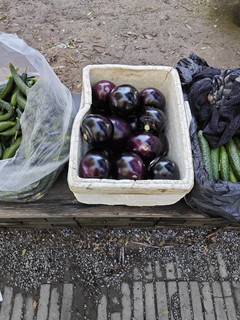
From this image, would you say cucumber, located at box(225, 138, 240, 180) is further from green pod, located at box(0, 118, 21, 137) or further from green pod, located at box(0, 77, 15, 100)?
green pod, located at box(0, 77, 15, 100)

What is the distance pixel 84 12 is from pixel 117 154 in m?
2.73

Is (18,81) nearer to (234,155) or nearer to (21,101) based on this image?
(21,101)

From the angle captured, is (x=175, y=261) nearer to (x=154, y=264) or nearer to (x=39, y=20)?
(x=154, y=264)

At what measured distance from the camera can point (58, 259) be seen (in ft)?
7.40

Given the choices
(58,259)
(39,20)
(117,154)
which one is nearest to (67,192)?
(117,154)

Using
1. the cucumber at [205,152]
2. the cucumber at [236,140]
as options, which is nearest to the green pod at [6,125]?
the cucumber at [205,152]

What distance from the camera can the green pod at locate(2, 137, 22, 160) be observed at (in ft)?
6.02

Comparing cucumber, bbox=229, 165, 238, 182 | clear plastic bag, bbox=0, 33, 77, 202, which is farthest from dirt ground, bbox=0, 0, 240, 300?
cucumber, bbox=229, 165, 238, 182

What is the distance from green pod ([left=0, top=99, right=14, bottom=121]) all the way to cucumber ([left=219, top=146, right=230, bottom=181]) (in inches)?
51.1

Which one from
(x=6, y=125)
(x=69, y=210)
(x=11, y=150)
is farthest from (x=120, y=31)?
(x=69, y=210)

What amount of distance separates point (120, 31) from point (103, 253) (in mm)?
2504

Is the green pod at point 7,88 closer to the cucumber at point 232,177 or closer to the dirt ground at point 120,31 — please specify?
the dirt ground at point 120,31

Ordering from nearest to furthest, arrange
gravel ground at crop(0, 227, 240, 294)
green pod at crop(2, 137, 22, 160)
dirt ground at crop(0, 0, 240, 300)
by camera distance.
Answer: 1. green pod at crop(2, 137, 22, 160)
2. gravel ground at crop(0, 227, 240, 294)
3. dirt ground at crop(0, 0, 240, 300)

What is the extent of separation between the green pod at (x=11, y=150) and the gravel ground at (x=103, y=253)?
749mm
